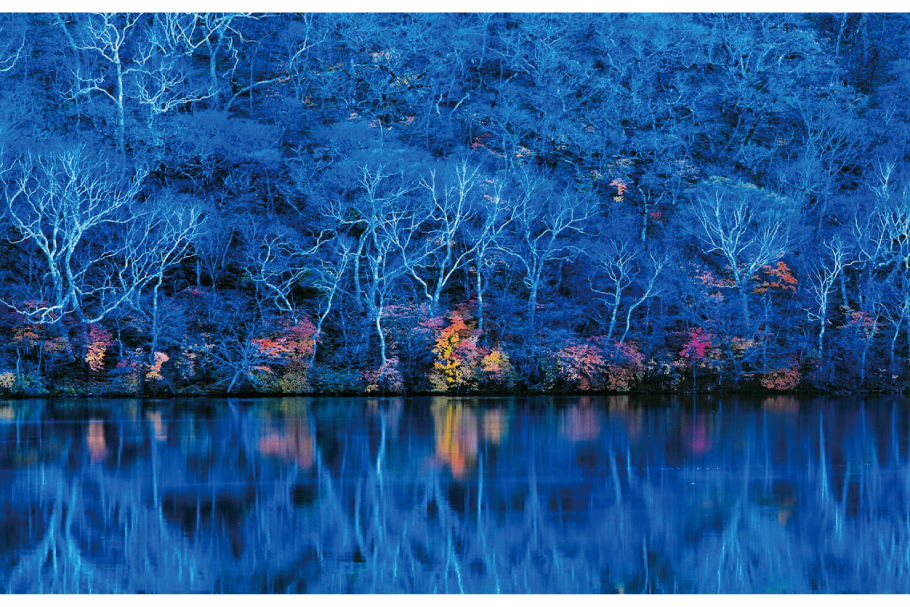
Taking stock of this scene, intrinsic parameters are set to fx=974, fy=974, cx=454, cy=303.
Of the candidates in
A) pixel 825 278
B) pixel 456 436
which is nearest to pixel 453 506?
pixel 456 436

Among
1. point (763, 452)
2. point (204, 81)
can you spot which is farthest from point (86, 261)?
point (763, 452)

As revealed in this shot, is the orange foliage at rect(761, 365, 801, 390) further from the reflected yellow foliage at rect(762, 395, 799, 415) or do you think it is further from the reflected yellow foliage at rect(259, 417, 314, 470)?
the reflected yellow foliage at rect(259, 417, 314, 470)

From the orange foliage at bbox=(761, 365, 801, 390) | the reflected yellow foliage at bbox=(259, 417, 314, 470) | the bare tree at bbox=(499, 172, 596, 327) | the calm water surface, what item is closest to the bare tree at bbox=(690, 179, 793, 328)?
the orange foliage at bbox=(761, 365, 801, 390)

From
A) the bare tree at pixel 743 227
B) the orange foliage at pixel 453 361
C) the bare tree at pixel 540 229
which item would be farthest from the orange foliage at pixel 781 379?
the orange foliage at pixel 453 361

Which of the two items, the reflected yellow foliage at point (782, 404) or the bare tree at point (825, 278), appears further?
the bare tree at point (825, 278)

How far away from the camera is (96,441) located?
18.4m

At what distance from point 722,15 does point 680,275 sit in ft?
56.2

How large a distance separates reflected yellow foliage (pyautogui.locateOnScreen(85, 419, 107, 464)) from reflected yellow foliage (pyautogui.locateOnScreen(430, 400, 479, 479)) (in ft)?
19.0

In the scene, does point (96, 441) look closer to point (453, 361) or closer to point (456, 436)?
point (456, 436)

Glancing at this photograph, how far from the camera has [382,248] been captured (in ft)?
103

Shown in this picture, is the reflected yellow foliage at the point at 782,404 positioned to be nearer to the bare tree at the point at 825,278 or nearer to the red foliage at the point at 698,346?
the red foliage at the point at 698,346

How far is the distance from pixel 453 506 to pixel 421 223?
67.7 ft

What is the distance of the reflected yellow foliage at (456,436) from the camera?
1620cm

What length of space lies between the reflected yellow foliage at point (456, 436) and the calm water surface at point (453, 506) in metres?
0.09
